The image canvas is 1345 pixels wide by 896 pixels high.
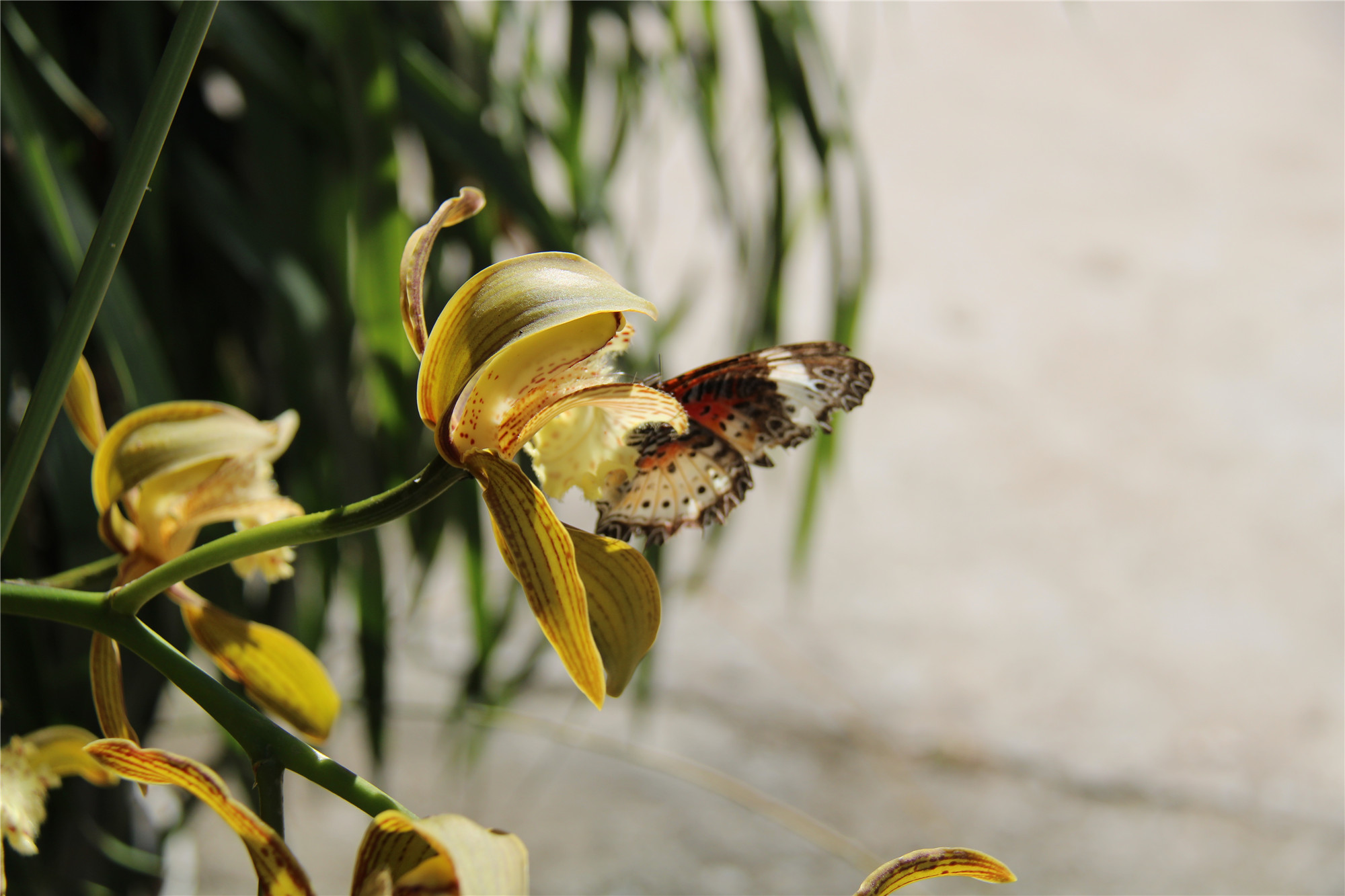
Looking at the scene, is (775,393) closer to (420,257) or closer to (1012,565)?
(420,257)

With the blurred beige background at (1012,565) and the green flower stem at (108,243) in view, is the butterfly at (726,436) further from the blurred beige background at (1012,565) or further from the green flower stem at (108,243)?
the blurred beige background at (1012,565)

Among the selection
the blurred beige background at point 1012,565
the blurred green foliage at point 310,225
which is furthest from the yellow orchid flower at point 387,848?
the blurred beige background at point 1012,565

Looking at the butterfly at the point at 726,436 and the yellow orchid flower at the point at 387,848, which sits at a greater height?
the butterfly at the point at 726,436

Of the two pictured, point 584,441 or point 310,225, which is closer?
point 584,441

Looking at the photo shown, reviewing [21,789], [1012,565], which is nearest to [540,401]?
[21,789]

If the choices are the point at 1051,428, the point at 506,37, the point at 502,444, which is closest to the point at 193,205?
the point at 506,37

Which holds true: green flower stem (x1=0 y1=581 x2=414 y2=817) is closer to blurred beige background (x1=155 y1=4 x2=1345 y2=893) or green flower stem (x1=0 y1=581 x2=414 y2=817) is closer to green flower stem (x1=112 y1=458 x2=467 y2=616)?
green flower stem (x1=112 y1=458 x2=467 y2=616)

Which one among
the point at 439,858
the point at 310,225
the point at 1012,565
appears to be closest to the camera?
the point at 439,858
